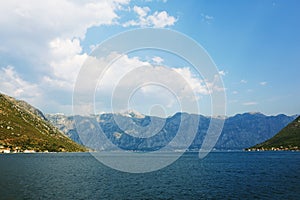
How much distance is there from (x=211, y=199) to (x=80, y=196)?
37.4m

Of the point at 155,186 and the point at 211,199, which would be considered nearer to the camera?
the point at 211,199

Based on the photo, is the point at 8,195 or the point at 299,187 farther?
the point at 299,187

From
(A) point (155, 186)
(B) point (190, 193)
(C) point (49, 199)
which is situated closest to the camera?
(C) point (49, 199)

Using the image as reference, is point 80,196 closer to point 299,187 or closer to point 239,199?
point 239,199

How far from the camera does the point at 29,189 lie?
3494 inches

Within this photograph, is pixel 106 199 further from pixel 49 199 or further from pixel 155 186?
pixel 155 186

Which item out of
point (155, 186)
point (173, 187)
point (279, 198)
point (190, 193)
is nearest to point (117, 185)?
point (155, 186)

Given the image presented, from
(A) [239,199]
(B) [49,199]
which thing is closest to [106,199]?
(B) [49,199]

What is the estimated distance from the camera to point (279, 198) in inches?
3056

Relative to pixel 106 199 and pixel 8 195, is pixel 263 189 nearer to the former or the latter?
pixel 106 199

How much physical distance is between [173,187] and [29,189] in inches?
1877

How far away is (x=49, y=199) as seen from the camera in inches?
2948

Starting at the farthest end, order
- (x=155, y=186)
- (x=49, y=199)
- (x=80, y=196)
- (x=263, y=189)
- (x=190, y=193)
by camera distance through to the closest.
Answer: (x=155, y=186) < (x=263, y=189) < (x=190, y=193) < (x=80, y=196) < (x=49, y=199)

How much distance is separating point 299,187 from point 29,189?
294 ft
